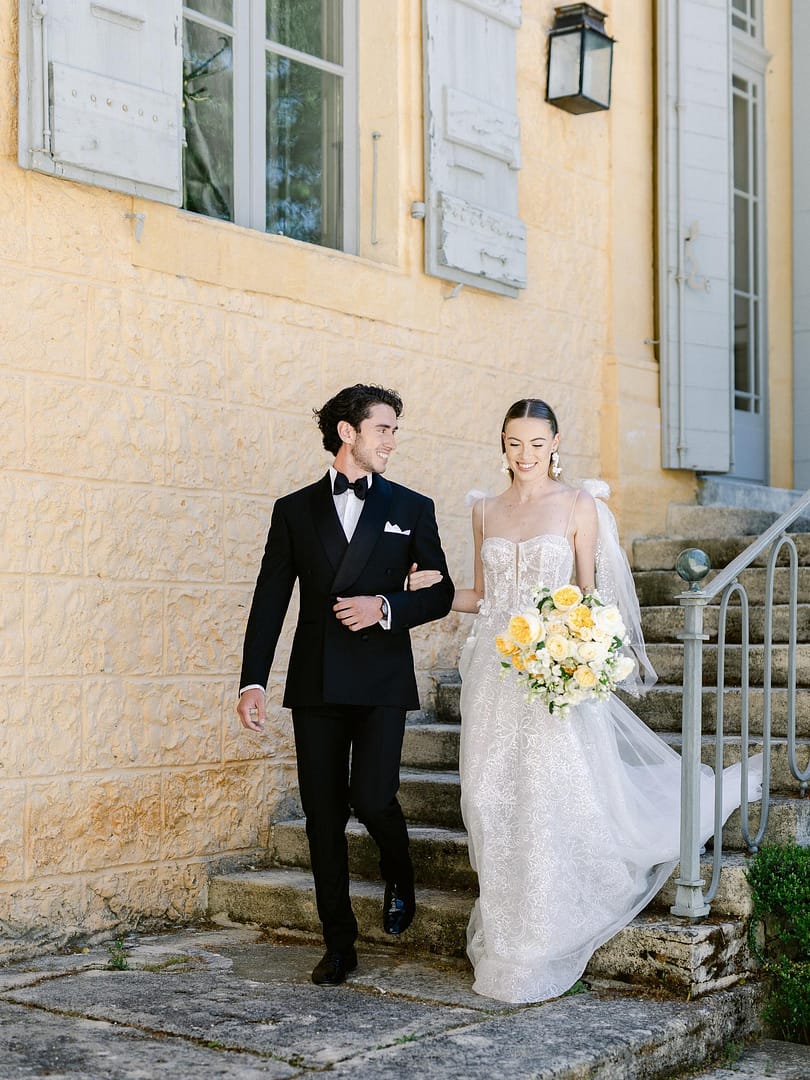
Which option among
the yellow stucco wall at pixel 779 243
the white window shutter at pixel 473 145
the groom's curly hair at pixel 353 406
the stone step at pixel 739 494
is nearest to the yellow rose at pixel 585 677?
the groom's curly hair at pixel 353 406

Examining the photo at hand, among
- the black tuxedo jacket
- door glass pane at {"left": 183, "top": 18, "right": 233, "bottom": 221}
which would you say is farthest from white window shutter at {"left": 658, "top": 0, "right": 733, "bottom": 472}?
the black tuxedo jacket

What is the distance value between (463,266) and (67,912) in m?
3.12

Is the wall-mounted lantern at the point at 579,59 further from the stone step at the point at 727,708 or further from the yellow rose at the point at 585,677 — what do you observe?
the yellow rose at the point at 585,677

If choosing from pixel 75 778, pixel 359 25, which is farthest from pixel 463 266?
pixel 75 778

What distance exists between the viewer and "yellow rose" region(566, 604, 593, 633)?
3988mm

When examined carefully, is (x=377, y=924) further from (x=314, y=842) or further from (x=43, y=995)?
(x=43, y=995)

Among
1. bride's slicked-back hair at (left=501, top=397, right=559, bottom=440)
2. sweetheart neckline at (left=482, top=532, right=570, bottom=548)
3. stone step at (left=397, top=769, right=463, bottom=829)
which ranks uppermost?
bride's slicked-back hair at (left=501, top=397, right=559, bottom=440)

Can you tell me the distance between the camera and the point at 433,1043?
11.8 ft

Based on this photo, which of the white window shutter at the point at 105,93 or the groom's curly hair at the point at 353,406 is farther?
the white window shutter at the point at 105,93

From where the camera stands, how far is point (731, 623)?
5.86 meters

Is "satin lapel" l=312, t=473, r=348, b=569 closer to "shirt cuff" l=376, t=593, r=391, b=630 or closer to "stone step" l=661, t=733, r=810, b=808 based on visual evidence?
"shirt cuff" l=376, t=593, r=391, b=630

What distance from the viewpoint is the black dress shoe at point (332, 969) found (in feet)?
13.6

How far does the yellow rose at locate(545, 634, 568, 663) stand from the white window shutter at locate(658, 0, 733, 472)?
3280mm

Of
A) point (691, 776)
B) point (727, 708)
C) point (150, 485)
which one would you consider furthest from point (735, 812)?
point (150, 485)
